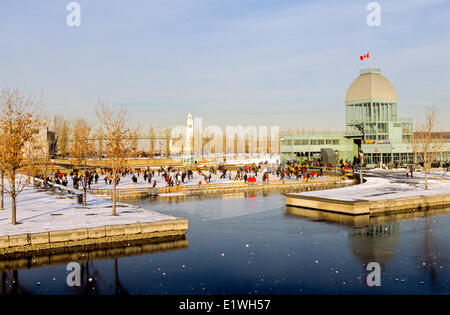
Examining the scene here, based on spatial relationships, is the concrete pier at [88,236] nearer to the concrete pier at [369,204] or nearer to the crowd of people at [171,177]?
the concrete pier at [369,204]

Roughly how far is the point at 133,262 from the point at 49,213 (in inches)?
393

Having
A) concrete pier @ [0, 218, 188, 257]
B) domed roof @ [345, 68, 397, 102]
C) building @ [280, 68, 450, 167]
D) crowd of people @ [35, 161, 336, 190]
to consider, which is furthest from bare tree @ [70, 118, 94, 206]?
domed roof @ [345, 68, 397, 102]

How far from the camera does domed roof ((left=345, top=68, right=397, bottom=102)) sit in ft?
261

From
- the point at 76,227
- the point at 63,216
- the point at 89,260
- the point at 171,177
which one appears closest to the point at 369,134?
the point at 171,177

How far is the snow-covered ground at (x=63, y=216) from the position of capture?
19609 mm

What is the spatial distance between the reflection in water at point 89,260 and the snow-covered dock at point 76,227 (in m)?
0.50

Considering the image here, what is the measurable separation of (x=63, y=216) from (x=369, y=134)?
226 ft

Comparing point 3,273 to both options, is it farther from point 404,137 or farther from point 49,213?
point 404,137

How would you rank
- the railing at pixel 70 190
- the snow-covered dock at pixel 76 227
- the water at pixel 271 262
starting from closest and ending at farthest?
the water at pixel 271 262, the snow-covered dock at pixel 76 227, the railing at pixel 70 190

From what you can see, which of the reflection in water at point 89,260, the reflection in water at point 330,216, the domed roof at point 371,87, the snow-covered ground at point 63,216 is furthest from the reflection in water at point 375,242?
the domed roof at point 371,87

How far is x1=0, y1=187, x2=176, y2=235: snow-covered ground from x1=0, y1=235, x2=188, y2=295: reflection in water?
1771 mm

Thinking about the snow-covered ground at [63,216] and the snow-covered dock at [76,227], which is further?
the snow-covered ground at [63,216]

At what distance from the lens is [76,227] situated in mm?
19344

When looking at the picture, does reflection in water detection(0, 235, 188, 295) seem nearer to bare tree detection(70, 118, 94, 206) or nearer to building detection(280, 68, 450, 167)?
bare tree detection(70, 118, 94, 206)
